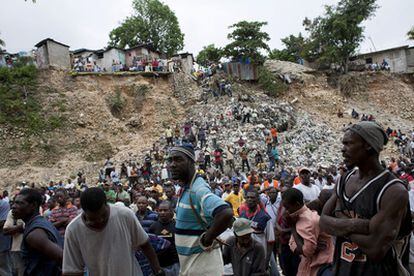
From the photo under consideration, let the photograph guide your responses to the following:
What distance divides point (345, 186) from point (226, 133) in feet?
67.3

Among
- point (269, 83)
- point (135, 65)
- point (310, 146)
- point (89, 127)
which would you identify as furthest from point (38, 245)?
point (269, 83)

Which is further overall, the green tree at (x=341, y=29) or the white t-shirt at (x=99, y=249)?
the green tree at (x=341, y=29)

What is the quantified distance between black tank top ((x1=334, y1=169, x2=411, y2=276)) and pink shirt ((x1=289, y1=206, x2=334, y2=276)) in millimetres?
1141

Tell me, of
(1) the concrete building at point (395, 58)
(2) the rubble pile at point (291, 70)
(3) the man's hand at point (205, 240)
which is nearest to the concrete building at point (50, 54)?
(2) the rubble pile at point (291, 70)

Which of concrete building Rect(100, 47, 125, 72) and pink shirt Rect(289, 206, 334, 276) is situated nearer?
pink shirt Rect(289, 206, 334, 276)

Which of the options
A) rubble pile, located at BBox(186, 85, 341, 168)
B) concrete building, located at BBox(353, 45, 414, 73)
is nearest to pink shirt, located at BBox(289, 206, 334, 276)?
rubble pile, located at BBox(186, 85, 341, 168)

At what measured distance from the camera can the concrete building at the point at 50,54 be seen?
1048 inches

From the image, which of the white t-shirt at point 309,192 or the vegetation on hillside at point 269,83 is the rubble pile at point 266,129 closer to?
the vegetation on hillside at point 269,83

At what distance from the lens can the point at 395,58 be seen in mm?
36094

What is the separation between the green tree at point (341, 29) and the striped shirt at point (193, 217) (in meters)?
32.3

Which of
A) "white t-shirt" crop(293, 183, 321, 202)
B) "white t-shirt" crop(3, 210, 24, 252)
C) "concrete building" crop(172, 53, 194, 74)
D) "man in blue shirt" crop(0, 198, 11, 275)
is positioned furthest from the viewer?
"concrete building" crop(172, 53, 194, 74)

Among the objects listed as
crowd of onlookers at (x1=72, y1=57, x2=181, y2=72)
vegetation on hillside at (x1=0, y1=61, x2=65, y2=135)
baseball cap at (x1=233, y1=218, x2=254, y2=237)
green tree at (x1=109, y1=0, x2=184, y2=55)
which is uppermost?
green tree at (x1=109, y1=0, x2=184, y2=55)

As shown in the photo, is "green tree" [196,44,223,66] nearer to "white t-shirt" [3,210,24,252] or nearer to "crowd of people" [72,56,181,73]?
"crowd of people" [72,56,181,73]

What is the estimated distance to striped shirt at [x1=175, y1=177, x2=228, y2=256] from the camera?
2711 millimetres
